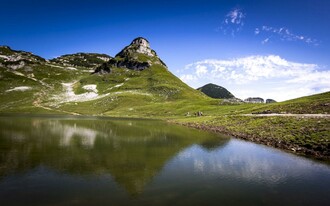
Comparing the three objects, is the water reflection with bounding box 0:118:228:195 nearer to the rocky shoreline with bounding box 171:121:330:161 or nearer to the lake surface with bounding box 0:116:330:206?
the lake surface with bounding box 0:116:330:206

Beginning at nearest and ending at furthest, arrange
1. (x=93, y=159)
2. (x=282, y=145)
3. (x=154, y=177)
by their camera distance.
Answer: (x=154, y=177)
(x=93, y=159)
(x=282, y=145)

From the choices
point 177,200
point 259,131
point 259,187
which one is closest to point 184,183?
point 177,200

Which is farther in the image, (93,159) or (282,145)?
(282,145)

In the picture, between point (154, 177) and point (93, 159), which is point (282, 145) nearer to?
point (154, 177)

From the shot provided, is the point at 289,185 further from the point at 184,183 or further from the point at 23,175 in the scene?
the point at 23,175

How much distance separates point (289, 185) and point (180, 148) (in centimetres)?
2631

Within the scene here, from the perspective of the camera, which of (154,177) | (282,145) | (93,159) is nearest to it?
(154,177)

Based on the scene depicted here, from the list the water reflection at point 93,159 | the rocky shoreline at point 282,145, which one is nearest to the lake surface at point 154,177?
the water reflection at point 93,159

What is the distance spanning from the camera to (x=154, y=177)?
31609mm

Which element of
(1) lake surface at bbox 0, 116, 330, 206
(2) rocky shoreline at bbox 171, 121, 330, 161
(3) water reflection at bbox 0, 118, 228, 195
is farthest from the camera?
(2) rocky shoreline at bbox 171, 121, 330, 161

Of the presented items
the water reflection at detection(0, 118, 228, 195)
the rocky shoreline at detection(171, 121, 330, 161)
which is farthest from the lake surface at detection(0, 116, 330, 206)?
the rocky shoreline at detection(171, 121, 330, 161)

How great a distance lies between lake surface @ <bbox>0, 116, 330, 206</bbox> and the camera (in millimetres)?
24500

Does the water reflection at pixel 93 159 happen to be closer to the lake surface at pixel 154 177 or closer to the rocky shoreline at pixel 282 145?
the lake surface at pixel 154 177

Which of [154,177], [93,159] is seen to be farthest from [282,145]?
[93,159]
